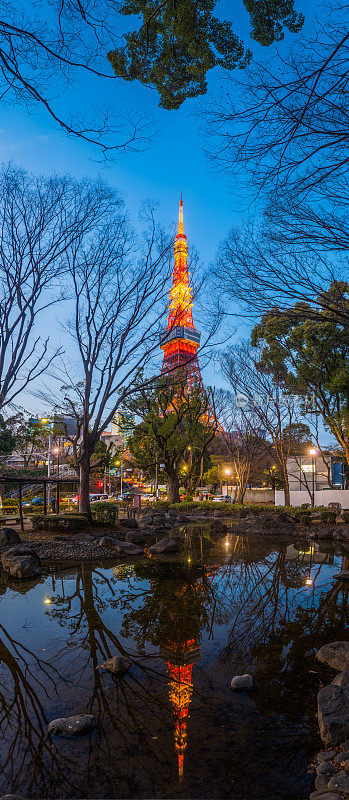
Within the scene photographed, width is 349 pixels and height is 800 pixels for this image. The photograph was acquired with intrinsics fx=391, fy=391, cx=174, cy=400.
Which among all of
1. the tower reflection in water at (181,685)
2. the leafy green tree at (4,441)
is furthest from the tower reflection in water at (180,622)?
the leafy green tree at (4,441)

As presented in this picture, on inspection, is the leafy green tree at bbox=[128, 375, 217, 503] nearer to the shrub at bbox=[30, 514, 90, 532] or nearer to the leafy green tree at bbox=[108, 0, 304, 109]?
the shrub at bbox=[30, 514, 90, 532]

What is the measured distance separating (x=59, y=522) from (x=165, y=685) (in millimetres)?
9775

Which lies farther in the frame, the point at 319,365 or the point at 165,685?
the point at 319,365

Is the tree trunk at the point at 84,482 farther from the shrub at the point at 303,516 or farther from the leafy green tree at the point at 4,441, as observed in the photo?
the leafy green tree at the point at 4,441

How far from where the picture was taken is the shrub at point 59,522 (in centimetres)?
1252

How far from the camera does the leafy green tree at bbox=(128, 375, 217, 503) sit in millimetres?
22484

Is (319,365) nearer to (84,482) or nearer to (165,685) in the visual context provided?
(84,482)

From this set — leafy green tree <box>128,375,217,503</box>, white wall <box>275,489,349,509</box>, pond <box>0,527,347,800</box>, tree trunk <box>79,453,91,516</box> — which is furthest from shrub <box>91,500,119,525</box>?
white wall <box>275,489,349,509</box>

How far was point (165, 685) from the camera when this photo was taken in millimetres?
3600

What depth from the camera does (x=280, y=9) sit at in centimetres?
374

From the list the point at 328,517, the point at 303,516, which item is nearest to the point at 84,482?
the point at 303,516

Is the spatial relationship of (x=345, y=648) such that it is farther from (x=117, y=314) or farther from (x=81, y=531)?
(x=117, y=314)

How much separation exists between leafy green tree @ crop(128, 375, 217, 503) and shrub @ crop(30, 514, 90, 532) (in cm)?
925

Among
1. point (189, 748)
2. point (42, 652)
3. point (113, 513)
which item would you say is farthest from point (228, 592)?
point (113, 513)
